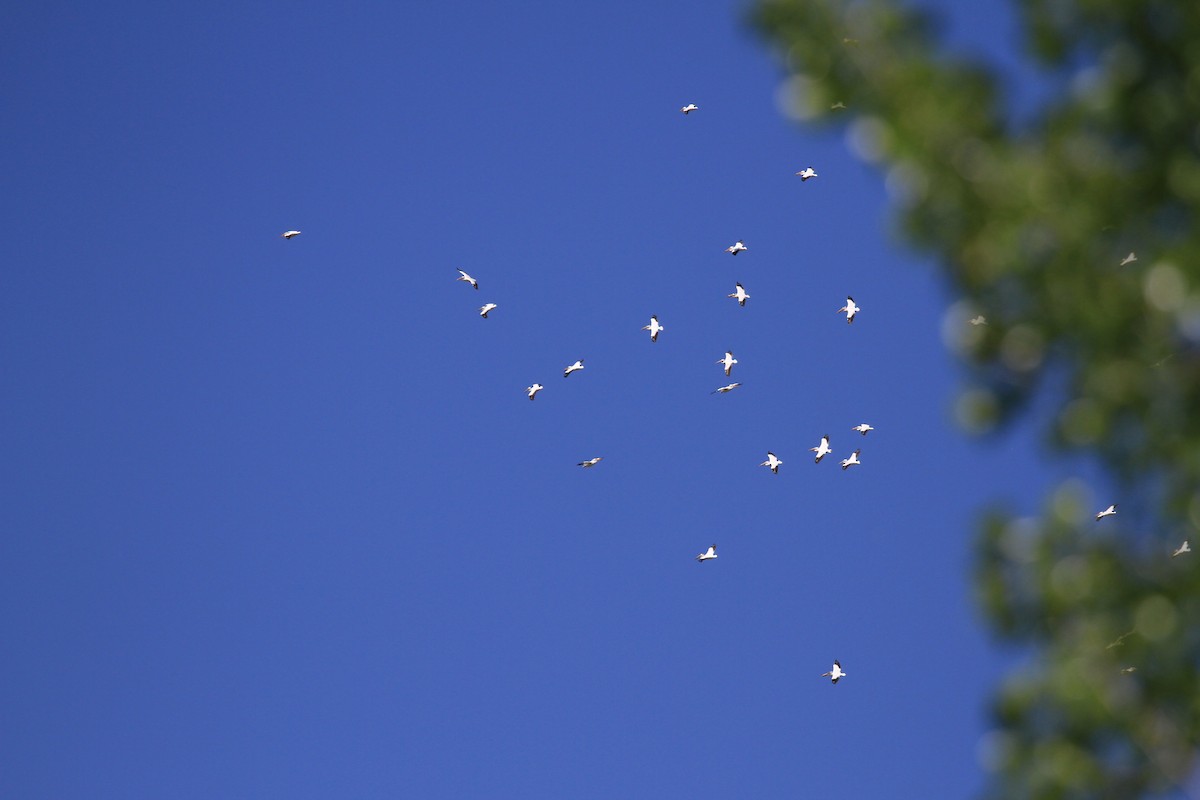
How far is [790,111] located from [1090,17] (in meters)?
1.56

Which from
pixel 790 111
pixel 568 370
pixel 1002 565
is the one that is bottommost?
pixel 1002 565

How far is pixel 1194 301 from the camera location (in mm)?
6789

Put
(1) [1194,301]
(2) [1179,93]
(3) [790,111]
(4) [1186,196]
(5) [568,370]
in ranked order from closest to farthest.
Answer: (1) [1194,301] < (4) [1186,196] < (2) [1179,93] < (3) [790,111] < (5) [568,370]

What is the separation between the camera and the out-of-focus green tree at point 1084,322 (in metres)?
7.15

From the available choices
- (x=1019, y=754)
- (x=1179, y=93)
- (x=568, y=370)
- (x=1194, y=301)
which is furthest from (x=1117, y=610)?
(x=568, y=370)

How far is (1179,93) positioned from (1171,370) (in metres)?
1.44

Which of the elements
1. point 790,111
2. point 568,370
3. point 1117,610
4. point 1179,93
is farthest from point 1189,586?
point 568,370

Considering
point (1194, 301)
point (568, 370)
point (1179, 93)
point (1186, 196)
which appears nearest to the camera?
point (1194, 301)

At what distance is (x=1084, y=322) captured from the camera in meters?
7.17

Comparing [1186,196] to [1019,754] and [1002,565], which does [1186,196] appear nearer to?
[1002,565]

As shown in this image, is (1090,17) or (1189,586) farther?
(1090,17)

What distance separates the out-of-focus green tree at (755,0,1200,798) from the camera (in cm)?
715

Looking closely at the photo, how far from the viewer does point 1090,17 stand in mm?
7938

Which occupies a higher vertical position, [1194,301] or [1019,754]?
[1194,301]
